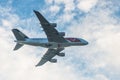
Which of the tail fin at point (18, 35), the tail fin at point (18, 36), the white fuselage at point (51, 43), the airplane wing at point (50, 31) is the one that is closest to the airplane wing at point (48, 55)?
the white fuselage at point (51, 43)

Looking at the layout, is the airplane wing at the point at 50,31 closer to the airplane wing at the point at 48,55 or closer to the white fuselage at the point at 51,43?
the white fuselage at the point at 51,43

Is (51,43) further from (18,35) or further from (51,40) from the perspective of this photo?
(18,35)

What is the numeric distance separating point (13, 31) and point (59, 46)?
56.7ft

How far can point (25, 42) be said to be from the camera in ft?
417

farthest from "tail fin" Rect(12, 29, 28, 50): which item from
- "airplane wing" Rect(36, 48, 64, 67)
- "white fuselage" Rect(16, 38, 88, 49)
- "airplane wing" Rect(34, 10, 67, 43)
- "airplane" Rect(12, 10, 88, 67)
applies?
"airplane wing" Rect(36, 48, 64, 67)

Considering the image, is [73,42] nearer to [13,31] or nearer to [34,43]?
[34,43]

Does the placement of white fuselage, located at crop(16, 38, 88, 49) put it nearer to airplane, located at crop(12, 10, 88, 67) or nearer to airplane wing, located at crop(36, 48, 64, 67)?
airplane, located at crop(12, 10, 88, 67)

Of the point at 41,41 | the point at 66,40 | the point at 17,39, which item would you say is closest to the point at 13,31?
the point at 17,39

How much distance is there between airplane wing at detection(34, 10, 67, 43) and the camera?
112m

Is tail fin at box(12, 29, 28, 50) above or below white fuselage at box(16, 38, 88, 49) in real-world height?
above

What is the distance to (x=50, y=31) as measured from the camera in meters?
119

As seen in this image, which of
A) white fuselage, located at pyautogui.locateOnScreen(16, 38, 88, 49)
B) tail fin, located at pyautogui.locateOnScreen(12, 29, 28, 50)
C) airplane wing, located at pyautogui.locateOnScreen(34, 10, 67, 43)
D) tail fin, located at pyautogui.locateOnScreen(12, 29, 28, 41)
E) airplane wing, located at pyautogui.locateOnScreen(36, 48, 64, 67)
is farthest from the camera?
airplane wing, located at pyautogui.locateOnScreen(36, 48, 64, 67)

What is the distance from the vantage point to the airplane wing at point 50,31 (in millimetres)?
112500

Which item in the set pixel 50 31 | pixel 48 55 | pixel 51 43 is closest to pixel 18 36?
pixel 51 43
